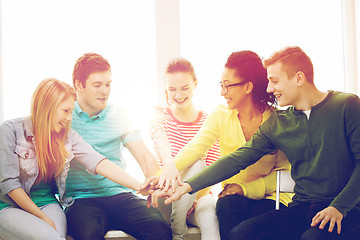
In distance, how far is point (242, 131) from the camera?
2061mm

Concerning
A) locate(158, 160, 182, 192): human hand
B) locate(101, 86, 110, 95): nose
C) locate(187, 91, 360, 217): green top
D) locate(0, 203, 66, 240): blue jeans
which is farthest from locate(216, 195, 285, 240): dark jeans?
locate(101, 86, 110, 95): nose

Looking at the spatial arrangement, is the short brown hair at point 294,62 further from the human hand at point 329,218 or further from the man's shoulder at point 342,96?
the human hand at point 329,218

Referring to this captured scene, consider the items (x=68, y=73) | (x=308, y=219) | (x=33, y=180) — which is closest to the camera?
(x=308, y=219)

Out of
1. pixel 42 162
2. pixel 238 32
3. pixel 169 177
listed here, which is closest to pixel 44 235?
pixel 42 162

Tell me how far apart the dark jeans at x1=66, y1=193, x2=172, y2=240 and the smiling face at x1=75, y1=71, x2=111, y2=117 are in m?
0.49

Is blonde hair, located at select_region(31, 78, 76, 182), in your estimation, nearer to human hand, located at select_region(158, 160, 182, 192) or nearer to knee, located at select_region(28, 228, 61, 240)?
knee, located at select_region(28, 228, 61, 240)

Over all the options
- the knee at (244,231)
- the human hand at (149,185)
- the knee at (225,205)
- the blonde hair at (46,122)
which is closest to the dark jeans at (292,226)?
the knee at (244,231)

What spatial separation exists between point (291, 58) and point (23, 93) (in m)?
1.69

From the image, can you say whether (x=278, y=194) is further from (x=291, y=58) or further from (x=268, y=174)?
(x=291, y=58)

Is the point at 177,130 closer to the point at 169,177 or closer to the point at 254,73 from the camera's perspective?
the point at 169,177

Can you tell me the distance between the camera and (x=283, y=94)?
1880 millimetres

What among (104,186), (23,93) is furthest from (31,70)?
(104,186)

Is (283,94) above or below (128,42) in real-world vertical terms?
below

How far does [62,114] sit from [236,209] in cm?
94
